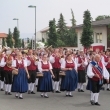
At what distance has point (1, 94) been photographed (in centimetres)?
1267

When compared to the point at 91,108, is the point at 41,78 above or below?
above

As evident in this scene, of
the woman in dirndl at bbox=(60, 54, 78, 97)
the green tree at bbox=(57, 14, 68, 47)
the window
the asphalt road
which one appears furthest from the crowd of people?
the green tree at bbox=(57, 14, 68, 47)

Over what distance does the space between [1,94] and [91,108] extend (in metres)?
4.39

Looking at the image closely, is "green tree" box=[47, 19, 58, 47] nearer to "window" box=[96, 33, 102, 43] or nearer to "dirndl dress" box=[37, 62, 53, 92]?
"window" box=[96, 33, 102, 43]

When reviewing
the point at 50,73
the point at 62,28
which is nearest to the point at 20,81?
the point at 50,73

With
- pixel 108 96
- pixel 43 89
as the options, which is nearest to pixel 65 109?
pixel 43 89

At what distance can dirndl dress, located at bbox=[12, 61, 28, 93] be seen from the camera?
11594mm

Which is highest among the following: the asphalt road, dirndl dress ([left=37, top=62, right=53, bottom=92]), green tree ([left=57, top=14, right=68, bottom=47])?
green tree ([left=57, top=14, right=68, bottom=47])

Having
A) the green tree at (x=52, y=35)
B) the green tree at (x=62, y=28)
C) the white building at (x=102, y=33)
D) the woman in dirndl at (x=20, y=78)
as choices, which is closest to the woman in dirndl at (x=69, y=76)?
the woman in dirndl at (x=20, y=78)

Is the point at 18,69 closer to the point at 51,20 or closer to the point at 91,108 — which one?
the point at 91,108

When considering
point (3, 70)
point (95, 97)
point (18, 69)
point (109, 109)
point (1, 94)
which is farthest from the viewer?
point (3, 70)

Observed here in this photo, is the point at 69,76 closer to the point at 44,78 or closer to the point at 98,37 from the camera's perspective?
the point at 44,78

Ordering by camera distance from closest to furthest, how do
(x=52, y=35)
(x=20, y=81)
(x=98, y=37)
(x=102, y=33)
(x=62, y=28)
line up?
1. (x=20, y=81)
2. (x=52, y=35)
3. (x=102, y=33)
4. (x=98, y=37)
5. (x=62, y=28)

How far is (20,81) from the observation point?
1163 centimetres
